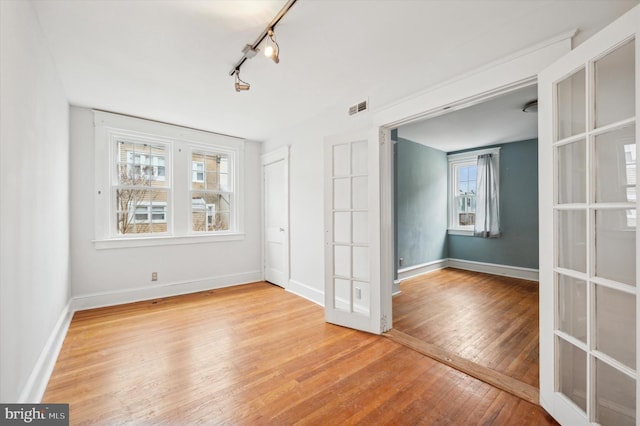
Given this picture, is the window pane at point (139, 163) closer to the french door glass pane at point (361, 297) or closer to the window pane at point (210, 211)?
the window pane at point (210, 211)

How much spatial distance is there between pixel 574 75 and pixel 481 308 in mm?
2892

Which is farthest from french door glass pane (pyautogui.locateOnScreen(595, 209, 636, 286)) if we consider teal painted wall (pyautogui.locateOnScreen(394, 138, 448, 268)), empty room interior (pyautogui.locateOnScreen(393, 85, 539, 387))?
teal painted wall (pyautogui.locateOnScreen(394, 138, 448, 268))

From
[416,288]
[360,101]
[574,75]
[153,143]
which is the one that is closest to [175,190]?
[153,143]

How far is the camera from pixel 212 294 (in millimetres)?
4059

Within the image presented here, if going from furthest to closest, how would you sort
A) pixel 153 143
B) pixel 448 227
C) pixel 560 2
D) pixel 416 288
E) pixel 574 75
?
pixel 448 227
pixel 416 288
pixel 153 143
pixel 560 2
pixel 574 75

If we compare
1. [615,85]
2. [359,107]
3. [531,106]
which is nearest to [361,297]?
[359,107]

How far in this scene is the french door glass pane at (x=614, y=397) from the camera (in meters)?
1.25

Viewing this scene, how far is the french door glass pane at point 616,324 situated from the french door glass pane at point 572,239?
6.5 inches

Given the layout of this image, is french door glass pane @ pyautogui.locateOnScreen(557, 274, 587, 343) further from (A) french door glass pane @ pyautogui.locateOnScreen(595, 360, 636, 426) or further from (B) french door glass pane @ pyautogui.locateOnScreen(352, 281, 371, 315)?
(B) french door glass pane @ pyautogui.locateOnScreen(352, 281, 371, 315)

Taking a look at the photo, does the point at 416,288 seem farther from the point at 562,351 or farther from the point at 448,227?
the point at 562,351

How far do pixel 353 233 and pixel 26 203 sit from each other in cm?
258

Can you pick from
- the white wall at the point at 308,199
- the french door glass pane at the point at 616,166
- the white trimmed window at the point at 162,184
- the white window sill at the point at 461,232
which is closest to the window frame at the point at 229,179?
the white trimmed window at the point at 162,184

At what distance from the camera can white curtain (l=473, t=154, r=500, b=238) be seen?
526 cm

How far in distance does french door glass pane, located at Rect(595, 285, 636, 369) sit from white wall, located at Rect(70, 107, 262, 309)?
4.39 metres
